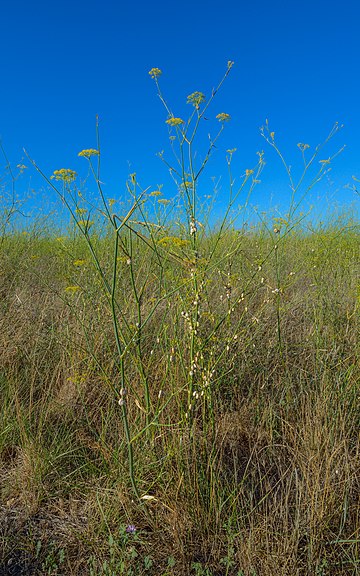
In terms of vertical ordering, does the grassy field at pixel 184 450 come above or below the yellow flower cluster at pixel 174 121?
below

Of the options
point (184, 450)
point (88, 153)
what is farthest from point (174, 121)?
point (184, 450)

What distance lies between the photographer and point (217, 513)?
1.54m

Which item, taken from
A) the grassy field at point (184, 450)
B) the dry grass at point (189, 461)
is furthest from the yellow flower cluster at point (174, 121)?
the dry grass at point (189, 461)

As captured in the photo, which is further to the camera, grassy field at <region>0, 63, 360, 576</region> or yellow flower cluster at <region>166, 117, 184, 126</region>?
yellow flower cluster at <region>166, 117, 184, 126</region>

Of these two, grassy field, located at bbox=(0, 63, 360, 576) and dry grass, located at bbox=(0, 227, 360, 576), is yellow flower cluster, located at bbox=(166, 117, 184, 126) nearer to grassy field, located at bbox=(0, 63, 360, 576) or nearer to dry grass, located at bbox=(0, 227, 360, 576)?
grassy field, located at bbox=(0, 63, 360, 576)

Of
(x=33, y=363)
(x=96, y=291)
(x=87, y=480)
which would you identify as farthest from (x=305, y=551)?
(x=96, y=291)

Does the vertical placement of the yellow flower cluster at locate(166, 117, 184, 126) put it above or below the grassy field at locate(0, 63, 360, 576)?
above

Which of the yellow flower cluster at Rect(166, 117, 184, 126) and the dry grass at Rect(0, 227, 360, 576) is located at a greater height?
the yellow flower cluster at Rect(166, 117, 184, 126)

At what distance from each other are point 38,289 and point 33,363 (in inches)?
63.3

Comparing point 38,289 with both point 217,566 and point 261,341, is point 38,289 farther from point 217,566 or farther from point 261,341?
point 217,566

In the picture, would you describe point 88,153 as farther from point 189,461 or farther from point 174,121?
point 189,461

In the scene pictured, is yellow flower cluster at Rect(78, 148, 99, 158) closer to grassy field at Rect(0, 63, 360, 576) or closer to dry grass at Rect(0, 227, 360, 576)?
grassy field at Rect(0, 63, 360, 576)

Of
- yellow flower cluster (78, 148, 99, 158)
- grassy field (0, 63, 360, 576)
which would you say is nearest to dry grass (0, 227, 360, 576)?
grassy field (0, 63, 360, 576)

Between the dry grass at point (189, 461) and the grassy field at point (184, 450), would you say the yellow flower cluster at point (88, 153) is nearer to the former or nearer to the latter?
the grassy field at point (184, 450)
